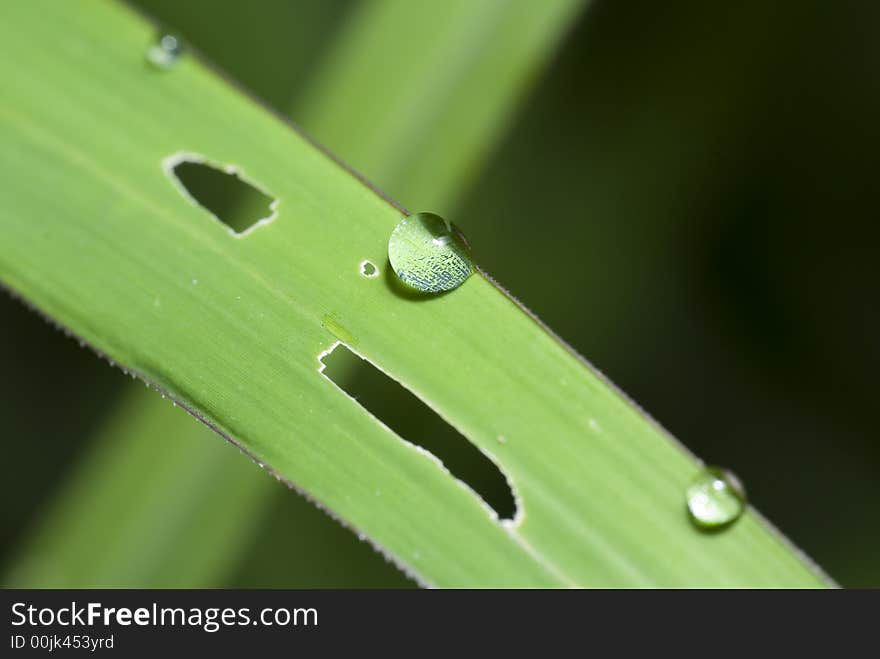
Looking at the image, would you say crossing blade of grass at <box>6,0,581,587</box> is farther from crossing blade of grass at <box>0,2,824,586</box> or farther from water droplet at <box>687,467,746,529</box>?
water droplet at <box>687,467,746,529</box>

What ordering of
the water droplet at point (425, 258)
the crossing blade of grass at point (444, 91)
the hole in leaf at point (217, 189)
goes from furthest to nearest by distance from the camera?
1. the hole in leaf at point (217, 189)
2. the crossing blade of grass at point (444, 91)
3. the water droplet at point (425, 258)

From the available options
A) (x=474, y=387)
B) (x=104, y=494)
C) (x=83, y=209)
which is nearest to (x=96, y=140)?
(x=83, y=209)

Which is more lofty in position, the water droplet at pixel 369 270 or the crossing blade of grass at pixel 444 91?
the crossing blade of grass at pixel 444 91

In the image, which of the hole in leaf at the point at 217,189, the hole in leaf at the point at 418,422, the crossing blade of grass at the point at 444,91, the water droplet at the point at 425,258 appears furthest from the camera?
the hole in leaf at the point at 217,189

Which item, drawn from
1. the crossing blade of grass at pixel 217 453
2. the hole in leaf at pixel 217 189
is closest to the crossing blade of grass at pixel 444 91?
the crossing blade of grass at pixel 217 453

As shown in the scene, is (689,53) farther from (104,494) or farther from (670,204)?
(104,494)

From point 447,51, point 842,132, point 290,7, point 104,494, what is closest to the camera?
point 447,51

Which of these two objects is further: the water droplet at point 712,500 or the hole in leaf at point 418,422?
the hole in leaf at point 418,422

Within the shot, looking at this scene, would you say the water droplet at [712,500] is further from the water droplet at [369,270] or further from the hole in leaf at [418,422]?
the hole in leaf at [418,422]
